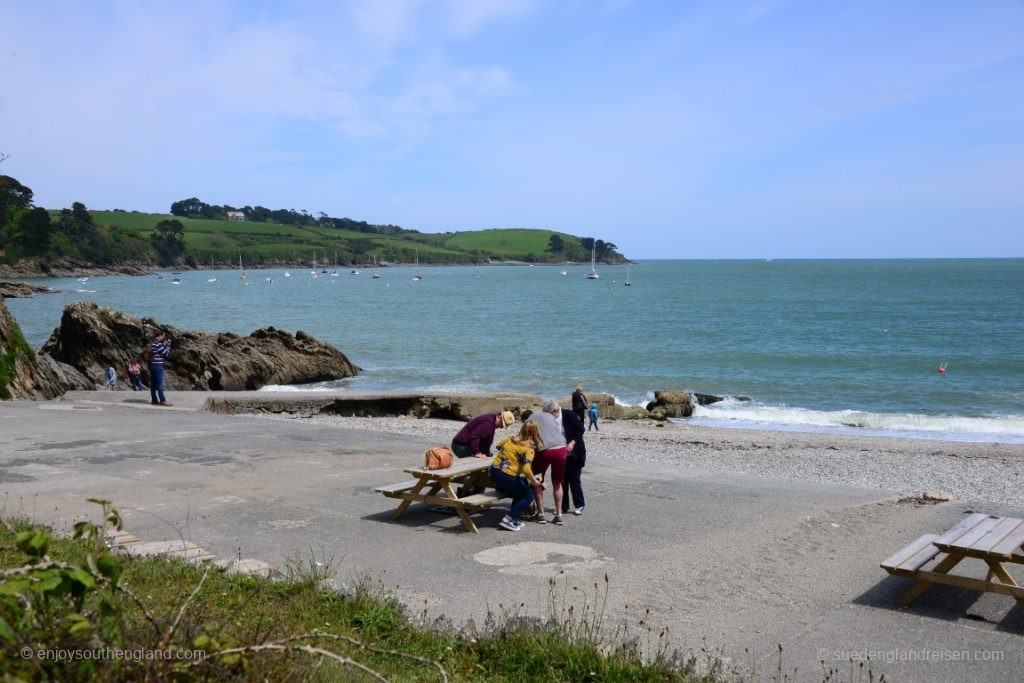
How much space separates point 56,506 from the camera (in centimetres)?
895

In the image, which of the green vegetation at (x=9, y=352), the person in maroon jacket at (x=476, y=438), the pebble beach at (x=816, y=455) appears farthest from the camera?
the green vegetation at (x=9, y=352)

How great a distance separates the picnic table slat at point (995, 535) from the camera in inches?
255

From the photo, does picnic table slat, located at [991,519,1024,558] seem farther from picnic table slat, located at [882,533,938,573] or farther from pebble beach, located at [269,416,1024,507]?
→ pebble beach, located at [269,416,1024,507]

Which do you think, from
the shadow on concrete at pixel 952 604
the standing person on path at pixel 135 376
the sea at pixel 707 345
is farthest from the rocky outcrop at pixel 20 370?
the shadow on concrete at pixel 952 604

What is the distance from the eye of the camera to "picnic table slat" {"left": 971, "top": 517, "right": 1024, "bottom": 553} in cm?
648

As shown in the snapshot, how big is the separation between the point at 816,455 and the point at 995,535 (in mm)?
12715

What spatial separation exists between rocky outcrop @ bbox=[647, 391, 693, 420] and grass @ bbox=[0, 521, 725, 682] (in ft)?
76.9

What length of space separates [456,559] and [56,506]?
14.5 feet

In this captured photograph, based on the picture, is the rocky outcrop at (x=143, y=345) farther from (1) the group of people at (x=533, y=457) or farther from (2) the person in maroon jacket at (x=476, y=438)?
(1) the group of people at (x=533, y=457)

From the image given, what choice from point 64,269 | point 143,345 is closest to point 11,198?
point 64,269

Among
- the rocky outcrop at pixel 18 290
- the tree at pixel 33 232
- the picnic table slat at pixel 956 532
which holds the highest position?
the tree at pixel 33 232

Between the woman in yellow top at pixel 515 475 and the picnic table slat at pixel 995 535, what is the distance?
410 centimetres

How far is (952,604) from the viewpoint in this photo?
688 cm

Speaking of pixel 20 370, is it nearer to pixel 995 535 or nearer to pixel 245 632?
pixel 245 632
